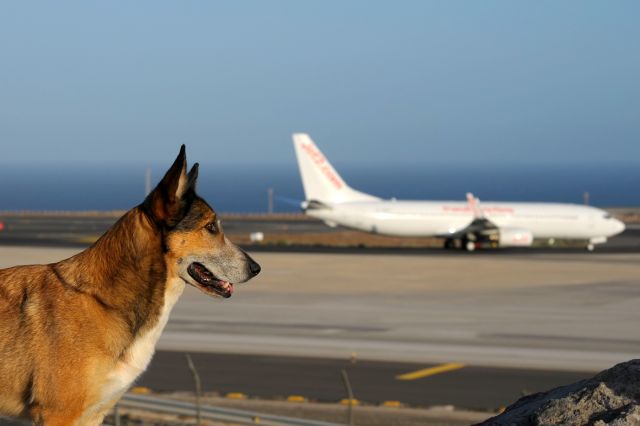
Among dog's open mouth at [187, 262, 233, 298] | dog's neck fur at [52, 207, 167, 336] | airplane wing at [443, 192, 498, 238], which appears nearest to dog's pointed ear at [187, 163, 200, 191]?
dog's neck fur at [52, 207, 167, 336]

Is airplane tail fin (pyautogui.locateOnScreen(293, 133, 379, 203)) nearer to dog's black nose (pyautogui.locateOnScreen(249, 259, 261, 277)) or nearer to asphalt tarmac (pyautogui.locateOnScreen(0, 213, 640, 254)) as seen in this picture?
asphalt tarmac (pyautogui.locateOnScreen(0, 213, 640, 254))

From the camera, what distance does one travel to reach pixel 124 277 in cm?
743

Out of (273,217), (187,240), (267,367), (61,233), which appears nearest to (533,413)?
(187,240)

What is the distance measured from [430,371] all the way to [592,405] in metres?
27.3

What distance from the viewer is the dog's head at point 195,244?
285 inches

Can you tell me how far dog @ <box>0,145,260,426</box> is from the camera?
7.06 m

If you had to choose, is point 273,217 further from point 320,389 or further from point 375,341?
point 320,389

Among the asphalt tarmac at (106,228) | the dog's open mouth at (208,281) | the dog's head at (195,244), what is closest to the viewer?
the dog's head at (195,244)

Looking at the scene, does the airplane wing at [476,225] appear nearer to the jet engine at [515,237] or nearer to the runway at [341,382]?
the jet engine at [515,237]

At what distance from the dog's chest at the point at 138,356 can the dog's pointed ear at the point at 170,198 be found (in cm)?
49

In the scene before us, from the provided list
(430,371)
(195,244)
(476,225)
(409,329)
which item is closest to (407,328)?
(409,329)

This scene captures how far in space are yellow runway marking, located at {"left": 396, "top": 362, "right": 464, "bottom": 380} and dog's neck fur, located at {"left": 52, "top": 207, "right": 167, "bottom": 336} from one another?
83.2 ft

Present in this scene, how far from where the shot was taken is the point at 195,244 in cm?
733

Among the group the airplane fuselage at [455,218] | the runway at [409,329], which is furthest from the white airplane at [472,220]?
the runway at [409,329]
